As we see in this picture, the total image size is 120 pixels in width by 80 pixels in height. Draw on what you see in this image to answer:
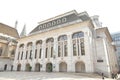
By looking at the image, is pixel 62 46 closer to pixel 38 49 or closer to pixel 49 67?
pixel 49 67

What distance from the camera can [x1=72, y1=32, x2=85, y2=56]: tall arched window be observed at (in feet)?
81.1

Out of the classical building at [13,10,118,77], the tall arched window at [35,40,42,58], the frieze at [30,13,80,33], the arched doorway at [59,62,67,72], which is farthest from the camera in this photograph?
the tall arched window at [35,40,42,58]

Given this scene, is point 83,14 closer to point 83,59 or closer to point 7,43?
point 83,59

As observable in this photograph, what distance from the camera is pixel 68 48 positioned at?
2627cm

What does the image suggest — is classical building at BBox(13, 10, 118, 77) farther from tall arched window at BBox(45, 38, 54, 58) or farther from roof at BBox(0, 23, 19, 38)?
roof at BBox(0, 23, 19, 38)

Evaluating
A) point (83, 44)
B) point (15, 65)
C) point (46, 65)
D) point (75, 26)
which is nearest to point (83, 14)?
point (75, 26)

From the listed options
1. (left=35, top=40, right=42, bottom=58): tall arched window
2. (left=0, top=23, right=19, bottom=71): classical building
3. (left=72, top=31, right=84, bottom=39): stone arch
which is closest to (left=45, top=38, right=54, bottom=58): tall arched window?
(left=35, top=40, right=42, bottom=58): tall arched window

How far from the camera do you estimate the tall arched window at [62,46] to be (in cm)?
Answer: 2686

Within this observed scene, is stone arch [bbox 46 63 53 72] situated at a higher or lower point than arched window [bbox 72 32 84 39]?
lower

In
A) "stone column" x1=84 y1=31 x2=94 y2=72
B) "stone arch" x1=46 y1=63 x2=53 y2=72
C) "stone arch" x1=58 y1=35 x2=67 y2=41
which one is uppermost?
"stone arch" x1=58 y1=35 x2=67 y2=41

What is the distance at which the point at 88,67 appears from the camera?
72.9 ft

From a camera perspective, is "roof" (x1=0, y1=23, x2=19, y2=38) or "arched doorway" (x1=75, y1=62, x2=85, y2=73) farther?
"roof" (x1=0, y1=23, x2=19, y2=38)

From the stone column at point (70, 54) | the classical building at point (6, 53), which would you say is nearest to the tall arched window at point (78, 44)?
the stone column at point (70, 54)

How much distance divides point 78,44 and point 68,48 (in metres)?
2.65
